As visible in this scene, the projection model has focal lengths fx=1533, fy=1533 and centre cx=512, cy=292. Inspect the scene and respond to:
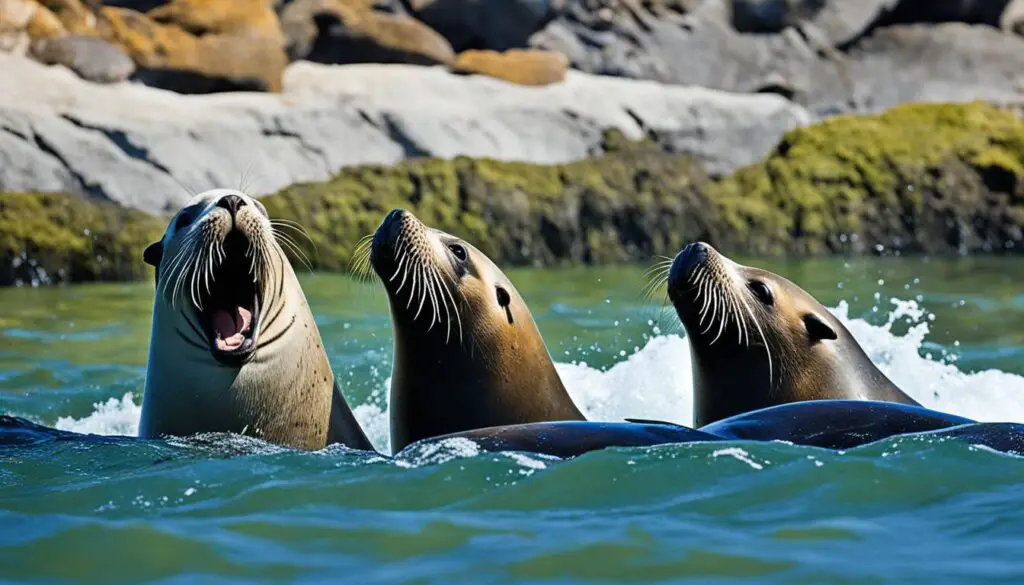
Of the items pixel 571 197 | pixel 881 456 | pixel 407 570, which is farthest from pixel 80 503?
pixel 571 197

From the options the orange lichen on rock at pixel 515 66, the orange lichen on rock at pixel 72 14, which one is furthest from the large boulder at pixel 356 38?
the orange lichen on rock at pixel 72 14

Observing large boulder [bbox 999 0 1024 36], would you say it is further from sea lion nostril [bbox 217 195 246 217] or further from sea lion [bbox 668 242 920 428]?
sea lion nostril [bbox 217 195 246 217]

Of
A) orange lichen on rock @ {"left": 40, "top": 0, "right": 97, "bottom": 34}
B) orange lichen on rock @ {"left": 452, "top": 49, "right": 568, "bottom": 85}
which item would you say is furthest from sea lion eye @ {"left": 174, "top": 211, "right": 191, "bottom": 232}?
orange lichen on rock @ {"left": 452, "top": 49, "right": 568, "bottom": 85}

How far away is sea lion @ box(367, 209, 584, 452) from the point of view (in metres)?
5.82

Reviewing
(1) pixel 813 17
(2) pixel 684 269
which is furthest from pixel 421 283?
(1) pixel 813 17

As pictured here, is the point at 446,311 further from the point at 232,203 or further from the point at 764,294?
the point at 764,294

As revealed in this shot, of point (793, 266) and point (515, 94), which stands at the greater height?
point (515, 94)

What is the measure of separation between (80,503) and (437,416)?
6.12 ft

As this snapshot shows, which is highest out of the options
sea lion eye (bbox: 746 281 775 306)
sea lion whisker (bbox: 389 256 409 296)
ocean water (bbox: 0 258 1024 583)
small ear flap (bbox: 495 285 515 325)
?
sea lion whisker (bbox: 389 256 409 296)

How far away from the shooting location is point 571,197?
17.5m

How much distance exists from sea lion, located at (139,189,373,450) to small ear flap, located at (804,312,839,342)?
6.23 ft

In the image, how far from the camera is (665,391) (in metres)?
8.09

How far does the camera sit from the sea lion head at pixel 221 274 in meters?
5.38

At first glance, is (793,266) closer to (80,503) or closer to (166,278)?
(166,278)
